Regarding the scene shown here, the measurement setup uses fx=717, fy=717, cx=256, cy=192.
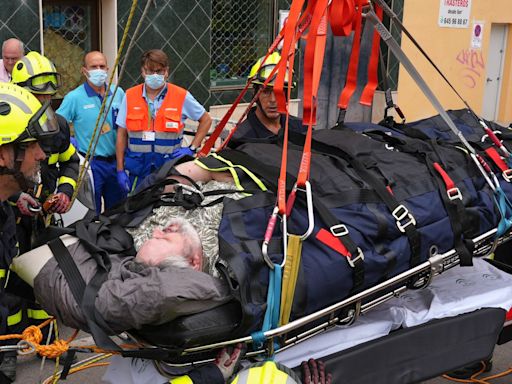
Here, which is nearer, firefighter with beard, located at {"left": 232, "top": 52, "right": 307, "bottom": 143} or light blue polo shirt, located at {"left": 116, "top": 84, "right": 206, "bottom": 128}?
firefighter with beard, located at {"left": 232, "top": 52, "right": 307, "bottom": 143}

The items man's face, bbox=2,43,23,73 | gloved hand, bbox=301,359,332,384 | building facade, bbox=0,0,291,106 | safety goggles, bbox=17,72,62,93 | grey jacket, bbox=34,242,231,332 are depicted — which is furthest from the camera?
building facade, bbox=0,0,291,106

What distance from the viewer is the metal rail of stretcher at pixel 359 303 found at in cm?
249

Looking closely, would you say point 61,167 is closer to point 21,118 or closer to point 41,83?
point 41,83

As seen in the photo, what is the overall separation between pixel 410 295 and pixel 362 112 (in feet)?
27.6

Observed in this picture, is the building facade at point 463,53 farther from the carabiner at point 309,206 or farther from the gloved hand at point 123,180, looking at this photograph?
the carabiner at point 309,206

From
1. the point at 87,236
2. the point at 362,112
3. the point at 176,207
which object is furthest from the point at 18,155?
the point at 362,112

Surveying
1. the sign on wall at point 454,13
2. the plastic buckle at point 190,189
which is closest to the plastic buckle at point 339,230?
the plastic buckle at point 190,189

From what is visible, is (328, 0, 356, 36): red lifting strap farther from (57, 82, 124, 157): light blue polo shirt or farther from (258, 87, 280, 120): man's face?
(57, 82, 124, 157): light blue polo shirt

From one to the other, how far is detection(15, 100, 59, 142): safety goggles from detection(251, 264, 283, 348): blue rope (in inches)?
40.2

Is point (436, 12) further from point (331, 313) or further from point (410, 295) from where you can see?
point (331, 313)

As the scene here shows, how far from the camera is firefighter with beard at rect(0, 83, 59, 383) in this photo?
104 inches

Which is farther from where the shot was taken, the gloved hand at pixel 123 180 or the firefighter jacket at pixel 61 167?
the gloved hand at pixel 123 180

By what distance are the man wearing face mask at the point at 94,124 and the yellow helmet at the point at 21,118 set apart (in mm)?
2613

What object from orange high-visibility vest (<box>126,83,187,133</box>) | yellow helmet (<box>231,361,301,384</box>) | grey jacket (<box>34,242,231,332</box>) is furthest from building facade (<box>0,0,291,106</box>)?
yellow helmet (<box>231,361,301,384</box>)
